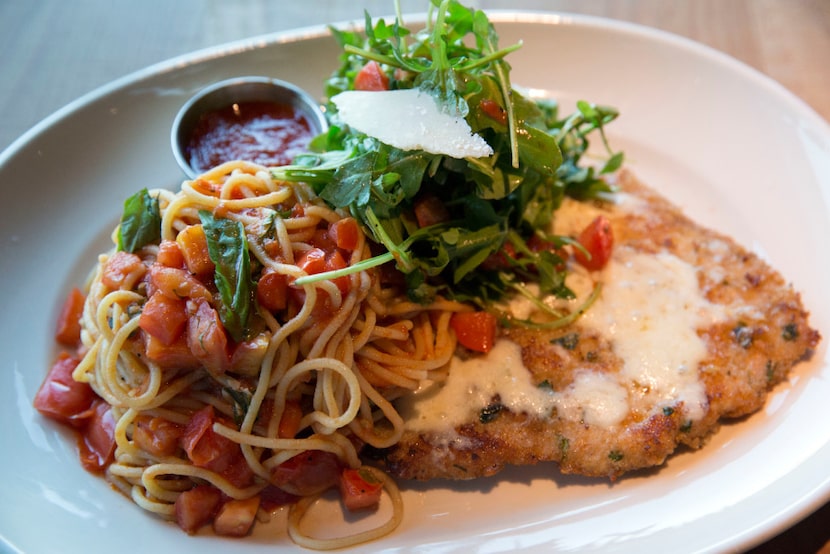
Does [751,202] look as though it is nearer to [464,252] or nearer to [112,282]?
[464,252]

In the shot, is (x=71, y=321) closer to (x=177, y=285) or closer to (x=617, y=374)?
(x=177, y=285)

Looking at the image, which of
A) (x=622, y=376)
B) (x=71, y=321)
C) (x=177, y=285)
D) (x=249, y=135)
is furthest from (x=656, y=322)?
(x=71, y=321)

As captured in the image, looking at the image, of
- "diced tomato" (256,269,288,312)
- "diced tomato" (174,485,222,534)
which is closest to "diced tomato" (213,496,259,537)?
"diced tomato" (174,485,222,534)

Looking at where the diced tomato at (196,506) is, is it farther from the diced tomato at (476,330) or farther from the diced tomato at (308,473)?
the diced tomato at (476,330)

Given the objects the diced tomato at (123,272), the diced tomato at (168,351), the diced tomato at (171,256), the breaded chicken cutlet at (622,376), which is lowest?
the breaded chicken cutlet at (622,376)

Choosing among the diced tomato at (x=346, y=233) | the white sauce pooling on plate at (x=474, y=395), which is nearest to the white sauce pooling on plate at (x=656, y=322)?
the white sauce pooling on plate at (x=474, y=395)

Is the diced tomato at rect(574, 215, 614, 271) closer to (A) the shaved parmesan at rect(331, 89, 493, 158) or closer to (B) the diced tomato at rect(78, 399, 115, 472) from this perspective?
(A) the shaved parmesan at rect(331, 89, 493, 158)

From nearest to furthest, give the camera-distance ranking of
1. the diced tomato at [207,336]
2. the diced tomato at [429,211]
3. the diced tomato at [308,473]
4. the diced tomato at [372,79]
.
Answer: the diced tomato at [207,336]
the diced tomato at [308,473]
the diced tomato at [429,211]
the diced tomato at [372,79]
